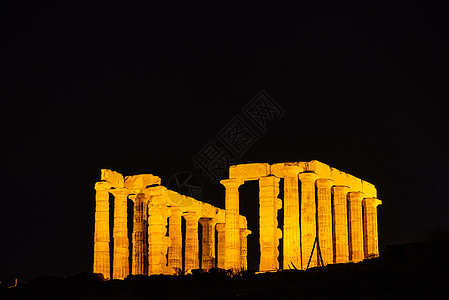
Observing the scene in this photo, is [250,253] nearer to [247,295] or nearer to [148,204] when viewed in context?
[148,204]

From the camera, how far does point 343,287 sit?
3188 centimetres

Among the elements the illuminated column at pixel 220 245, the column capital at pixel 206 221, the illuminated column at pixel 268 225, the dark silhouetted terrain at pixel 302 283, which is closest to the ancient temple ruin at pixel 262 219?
the illuminated column at pixel 268 225

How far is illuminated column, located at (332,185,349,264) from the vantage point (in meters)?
56.9

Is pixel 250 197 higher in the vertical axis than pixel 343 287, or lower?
higher

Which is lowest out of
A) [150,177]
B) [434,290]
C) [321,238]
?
[434,290]

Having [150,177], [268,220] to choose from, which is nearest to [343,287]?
[268,220]

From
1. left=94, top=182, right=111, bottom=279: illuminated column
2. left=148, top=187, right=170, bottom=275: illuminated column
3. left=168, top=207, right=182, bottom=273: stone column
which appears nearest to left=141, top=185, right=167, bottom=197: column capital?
left=148, top=187, right=170, bottom=275: illuminated column

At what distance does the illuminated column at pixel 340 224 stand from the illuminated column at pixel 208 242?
13290 mm

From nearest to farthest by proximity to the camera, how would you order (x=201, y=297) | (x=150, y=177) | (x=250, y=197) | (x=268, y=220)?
(x=201, y=297) → (x=268, y=220) → (x=150, y=177) → (x=250, y=197)

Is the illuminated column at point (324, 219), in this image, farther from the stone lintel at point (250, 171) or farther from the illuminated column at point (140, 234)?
the illuminated column at point (140, 234)

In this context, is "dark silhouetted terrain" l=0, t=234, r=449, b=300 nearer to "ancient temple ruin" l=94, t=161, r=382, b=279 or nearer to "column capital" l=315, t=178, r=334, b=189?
"ancient temple ruin" l=94, t=161, r=382, b=279

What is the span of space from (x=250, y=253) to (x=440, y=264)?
57261 millimetres

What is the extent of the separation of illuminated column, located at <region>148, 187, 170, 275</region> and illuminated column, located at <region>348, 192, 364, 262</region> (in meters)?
11.6

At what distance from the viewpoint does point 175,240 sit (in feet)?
213
